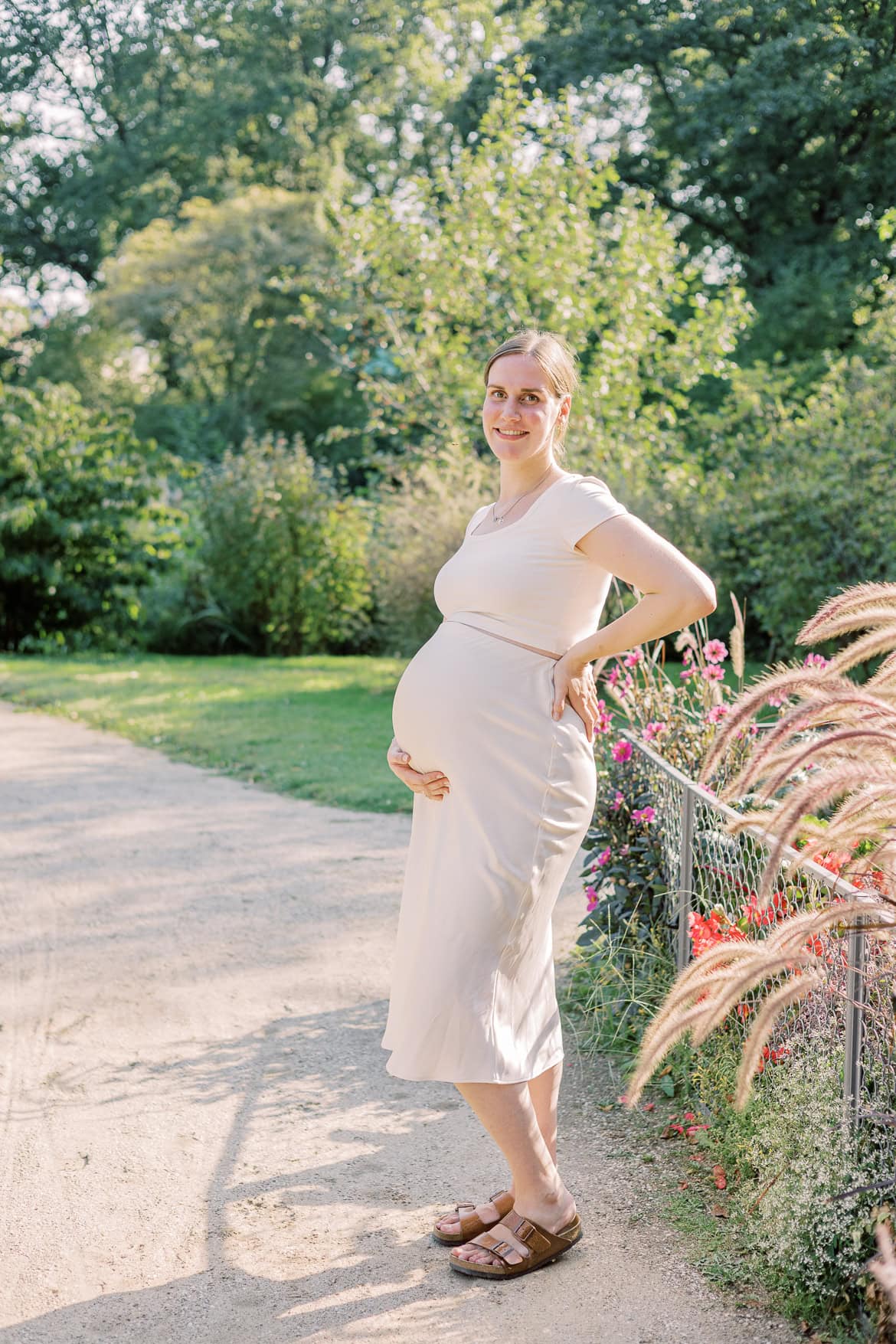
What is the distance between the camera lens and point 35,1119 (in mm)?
3885

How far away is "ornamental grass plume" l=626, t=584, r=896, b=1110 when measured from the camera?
2.32 meters

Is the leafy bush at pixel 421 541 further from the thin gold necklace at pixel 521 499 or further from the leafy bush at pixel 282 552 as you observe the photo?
the thin gold necklace at pixel 521 499

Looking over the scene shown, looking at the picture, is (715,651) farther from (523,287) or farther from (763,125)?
(763,125)

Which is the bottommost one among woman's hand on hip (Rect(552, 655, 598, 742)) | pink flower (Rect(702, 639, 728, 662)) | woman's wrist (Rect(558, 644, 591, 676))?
pink flower (Rect(702, 639, 728, 662))

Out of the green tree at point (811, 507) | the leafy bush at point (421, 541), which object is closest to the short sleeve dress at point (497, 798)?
the green tree at point (811, 507)

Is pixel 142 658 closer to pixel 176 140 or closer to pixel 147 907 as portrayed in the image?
pixel 147 907

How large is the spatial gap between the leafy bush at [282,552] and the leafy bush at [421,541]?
2759 millimetres

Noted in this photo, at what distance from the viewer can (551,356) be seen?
10.1 feet

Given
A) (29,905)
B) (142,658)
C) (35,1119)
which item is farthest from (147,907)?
(142,658)

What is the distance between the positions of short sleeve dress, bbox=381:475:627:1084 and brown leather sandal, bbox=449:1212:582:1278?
378mm

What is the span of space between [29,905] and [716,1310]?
4.10 m

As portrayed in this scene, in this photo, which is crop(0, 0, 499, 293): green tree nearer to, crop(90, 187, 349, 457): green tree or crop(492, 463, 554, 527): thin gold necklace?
crop(90, 187, 349, 457): green tree

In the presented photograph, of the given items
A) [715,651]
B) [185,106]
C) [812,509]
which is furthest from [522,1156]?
[185,106]

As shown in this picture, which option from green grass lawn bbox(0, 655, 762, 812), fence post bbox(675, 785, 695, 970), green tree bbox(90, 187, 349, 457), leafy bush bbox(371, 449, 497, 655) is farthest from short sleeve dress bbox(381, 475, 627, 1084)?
green tree bbox(90, 187, 349, 457)
